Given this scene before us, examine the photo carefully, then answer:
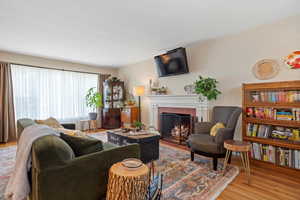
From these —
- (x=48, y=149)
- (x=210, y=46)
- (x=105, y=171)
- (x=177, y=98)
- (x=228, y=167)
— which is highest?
(x=210, y=46)

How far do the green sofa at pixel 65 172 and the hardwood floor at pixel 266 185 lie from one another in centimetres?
139

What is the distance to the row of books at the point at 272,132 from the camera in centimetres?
237

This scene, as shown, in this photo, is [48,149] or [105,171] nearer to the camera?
[48,149]

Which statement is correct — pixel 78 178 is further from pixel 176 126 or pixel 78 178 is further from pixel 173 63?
pixel 173 63

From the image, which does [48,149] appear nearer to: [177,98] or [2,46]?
[177,98]

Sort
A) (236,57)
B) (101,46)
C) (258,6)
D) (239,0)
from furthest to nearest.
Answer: (101,46), (236,57), (258,6), (239,0)

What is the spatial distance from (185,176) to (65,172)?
1.69 metres

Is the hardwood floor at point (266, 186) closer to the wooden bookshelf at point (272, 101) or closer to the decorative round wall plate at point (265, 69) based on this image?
the wooden bookshelf at point (272, 101)

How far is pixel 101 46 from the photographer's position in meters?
3.78

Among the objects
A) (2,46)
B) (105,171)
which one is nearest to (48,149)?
(105,171)

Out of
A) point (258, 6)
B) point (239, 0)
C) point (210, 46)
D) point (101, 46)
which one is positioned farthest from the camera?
point (101, 46)

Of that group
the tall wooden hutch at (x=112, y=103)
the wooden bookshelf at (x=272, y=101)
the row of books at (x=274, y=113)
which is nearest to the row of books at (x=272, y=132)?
the wooden bookshelf at (x=272, y=101)

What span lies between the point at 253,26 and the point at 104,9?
8.57 ft

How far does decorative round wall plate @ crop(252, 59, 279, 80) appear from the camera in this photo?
2.67 metres
